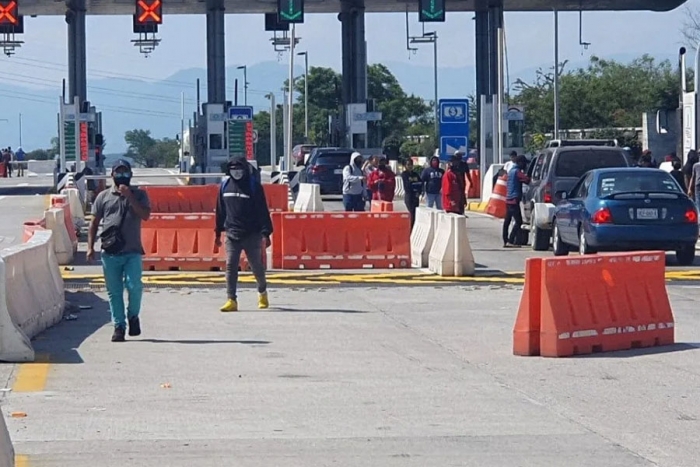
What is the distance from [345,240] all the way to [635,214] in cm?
454

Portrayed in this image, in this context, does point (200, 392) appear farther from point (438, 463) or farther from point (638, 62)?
point (638, 62)

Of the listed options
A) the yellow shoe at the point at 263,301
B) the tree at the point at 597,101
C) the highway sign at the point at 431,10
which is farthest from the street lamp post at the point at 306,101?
the yellow shoe at the point at 263,301

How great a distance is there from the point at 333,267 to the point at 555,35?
143 ft

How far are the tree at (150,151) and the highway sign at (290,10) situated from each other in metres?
79.8

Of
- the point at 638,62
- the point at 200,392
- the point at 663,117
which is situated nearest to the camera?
the point at 200,392

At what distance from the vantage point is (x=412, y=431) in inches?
374

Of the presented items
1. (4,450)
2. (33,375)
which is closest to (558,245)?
(33,375)

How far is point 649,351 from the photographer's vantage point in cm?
1339

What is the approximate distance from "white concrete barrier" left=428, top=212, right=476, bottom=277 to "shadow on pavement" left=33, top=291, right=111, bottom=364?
5362 mm

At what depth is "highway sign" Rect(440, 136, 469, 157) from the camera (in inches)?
1372

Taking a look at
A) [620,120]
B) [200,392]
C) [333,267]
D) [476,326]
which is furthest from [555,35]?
[200,392]

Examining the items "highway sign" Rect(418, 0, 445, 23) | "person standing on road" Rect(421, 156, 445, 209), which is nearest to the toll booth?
"highway sign" Rect(418, 0, 445, 23)

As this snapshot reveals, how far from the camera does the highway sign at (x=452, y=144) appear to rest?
34844 millimetres

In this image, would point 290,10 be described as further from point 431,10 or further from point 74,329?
point 74,329
